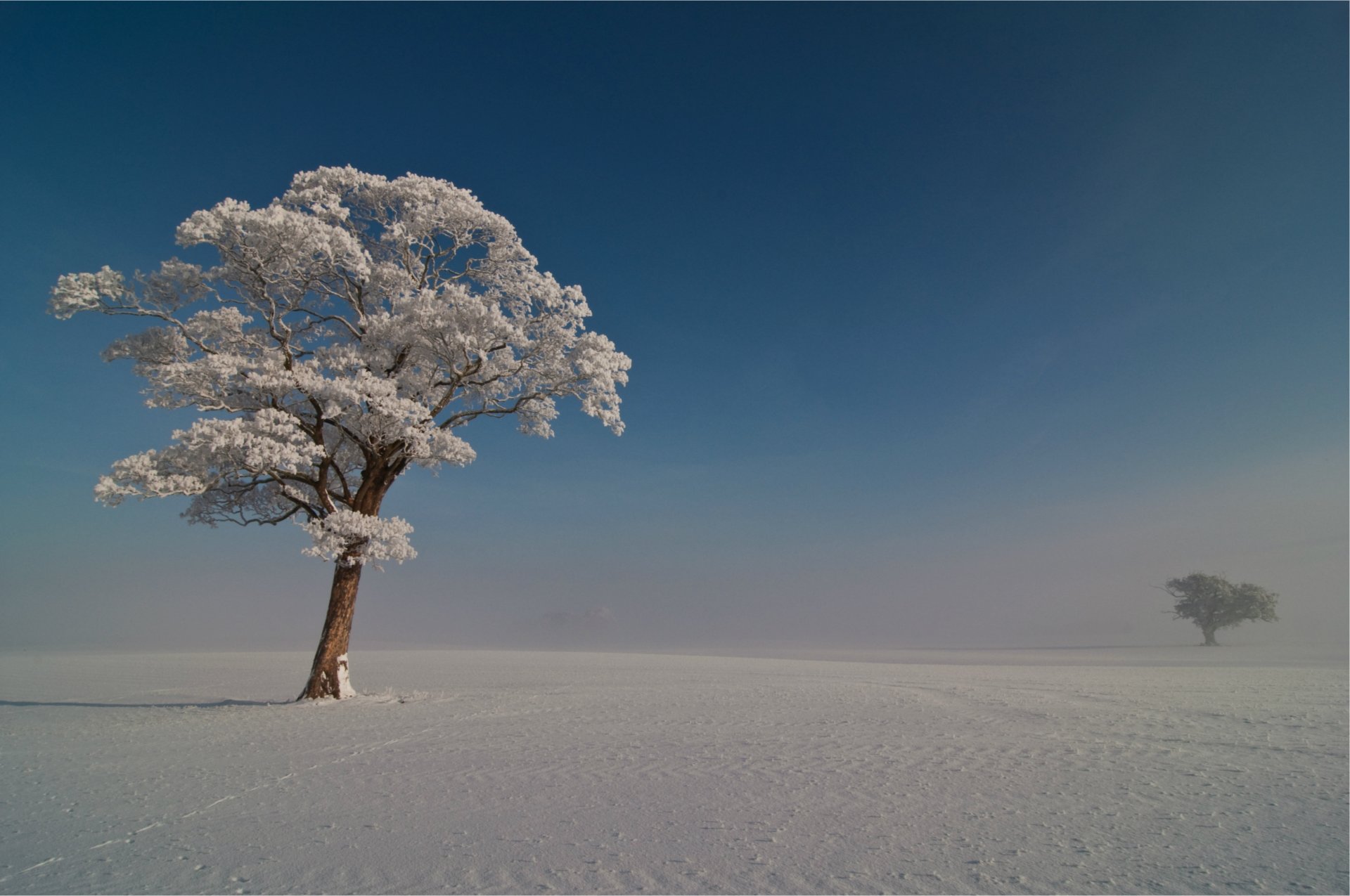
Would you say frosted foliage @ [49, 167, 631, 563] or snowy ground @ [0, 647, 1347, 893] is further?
frosted foliage @ [49, 167, 631, 563]

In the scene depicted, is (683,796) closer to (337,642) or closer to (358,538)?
(358,538)

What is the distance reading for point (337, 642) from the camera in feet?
50.6

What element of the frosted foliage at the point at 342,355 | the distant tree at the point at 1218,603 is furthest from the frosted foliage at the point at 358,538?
the distant tree at the point at 1218,603

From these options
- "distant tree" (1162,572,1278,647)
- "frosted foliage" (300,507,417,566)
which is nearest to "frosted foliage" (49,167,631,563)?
"frosted foliage" (300,507,417,566)

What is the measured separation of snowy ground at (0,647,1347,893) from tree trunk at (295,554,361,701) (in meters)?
1.06

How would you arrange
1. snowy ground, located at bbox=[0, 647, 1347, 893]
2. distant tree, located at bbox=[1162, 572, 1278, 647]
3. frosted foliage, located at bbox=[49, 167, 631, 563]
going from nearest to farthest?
snowy ground, located at bbox=[0, 647, 1347, 893], frosted foliage, located at bbox=[49, 167, 631, 563], distant tree, located at bbox=[1162, 572, 1278, 647]

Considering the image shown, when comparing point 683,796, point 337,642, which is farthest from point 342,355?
point 683,796

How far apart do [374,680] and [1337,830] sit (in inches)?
854

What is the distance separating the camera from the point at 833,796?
6.34 m

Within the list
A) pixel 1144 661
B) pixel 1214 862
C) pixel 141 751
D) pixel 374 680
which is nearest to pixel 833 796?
pixel 1214 862

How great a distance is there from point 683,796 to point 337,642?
1208cm

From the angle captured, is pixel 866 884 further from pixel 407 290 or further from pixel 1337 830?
pixel 407 290

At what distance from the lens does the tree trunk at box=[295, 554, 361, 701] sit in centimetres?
1509

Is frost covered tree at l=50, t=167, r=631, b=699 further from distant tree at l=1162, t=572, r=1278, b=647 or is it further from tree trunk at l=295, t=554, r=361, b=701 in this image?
distant tree at l=1162, t=572, r=1278, b=647
